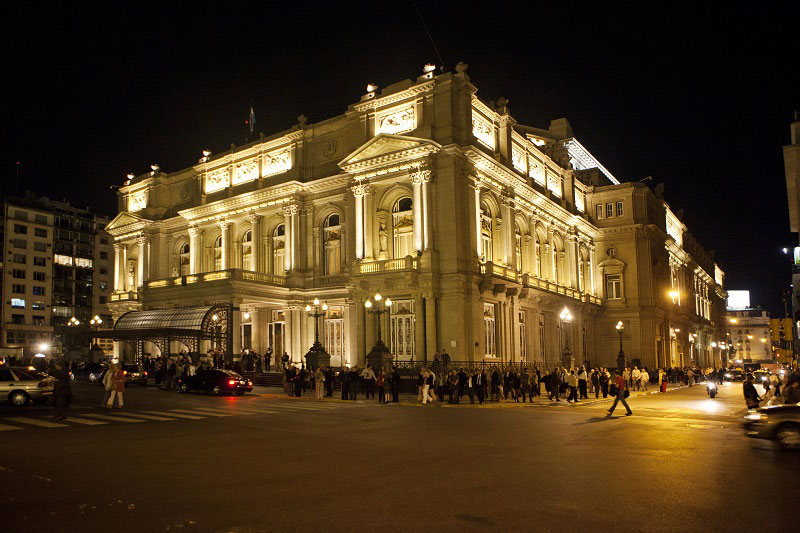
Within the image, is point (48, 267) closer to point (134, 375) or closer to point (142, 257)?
point (142, 257)

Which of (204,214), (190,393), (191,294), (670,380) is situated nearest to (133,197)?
(204,214)

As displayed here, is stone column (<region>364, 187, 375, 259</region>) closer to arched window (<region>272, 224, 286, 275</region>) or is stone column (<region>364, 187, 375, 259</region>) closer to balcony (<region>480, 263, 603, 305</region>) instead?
balcony (<region>480, 263, 603, 305</region>)

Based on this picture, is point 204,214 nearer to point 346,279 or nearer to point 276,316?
point 276,316

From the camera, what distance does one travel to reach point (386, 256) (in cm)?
4362

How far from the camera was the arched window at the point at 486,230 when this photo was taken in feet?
148

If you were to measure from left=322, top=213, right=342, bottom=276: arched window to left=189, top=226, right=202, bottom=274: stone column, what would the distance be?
1310cm

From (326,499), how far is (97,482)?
3.89 metres

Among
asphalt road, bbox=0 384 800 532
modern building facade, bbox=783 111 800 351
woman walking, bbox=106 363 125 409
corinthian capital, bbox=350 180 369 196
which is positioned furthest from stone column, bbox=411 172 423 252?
asphalt road, bbox=0 384 800 532

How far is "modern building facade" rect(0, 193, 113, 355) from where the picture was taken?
90.2 m

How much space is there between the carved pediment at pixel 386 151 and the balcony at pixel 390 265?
254 inches

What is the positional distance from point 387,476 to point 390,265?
3031 cm

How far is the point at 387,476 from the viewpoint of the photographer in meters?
11.0

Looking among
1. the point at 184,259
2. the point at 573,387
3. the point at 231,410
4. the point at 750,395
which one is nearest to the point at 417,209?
the point at 573,387

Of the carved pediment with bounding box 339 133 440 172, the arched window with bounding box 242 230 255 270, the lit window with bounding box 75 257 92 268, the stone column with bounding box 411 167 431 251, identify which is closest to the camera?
the carved pediment with bounding box 339 133 440 172
